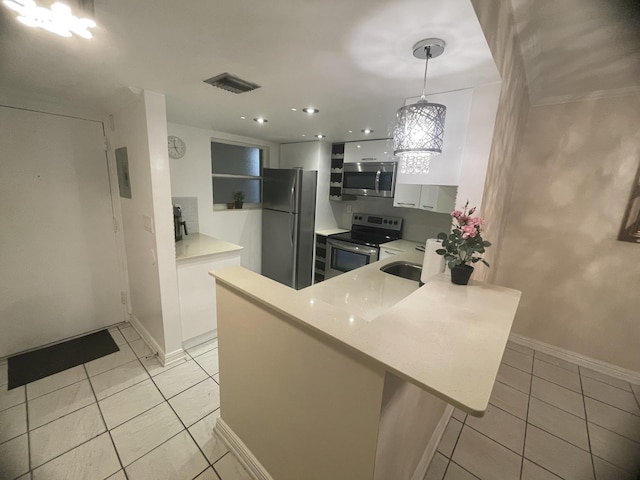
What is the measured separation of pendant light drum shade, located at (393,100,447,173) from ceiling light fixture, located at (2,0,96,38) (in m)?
1.27

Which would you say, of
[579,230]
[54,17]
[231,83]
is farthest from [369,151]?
[54,17]

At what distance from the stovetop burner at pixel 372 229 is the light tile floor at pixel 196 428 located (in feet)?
6.08

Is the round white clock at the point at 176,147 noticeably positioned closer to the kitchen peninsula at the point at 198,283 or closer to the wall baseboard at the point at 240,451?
the kitchen peninsula at the point at 198,283

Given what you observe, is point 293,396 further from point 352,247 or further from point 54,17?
point 352,247

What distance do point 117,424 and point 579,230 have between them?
12.7 ft

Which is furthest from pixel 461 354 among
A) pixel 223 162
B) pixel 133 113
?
pixel 223 162

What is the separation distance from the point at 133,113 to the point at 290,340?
2.06 metres

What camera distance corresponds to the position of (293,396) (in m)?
1.11

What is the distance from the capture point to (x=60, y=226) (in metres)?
A: 2.28

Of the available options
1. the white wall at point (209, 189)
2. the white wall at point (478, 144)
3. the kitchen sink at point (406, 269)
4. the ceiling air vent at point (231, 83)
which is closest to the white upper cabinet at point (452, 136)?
the white wall at point (478, 144)

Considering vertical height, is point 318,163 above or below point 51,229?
above

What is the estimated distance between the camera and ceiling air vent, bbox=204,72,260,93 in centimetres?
145

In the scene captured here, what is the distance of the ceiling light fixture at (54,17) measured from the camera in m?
0.86

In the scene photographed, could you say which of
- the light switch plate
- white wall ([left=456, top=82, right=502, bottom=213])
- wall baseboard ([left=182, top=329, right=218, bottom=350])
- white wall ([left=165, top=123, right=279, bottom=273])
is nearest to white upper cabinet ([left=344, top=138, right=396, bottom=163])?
white wall ([left=165, top=123, right=279, bottom=273])
